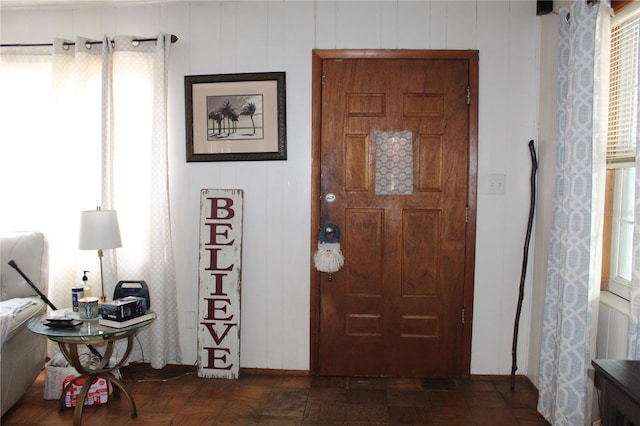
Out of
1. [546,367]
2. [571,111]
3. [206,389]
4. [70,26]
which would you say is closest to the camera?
[571,111]

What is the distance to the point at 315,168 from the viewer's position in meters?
3.01

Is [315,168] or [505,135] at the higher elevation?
[505,135]

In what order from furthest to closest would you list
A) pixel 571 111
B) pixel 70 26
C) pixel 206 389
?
pixel 70 26 → pixel 206 389 → pixel 571 111

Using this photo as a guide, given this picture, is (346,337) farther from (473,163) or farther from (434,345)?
(473,163)

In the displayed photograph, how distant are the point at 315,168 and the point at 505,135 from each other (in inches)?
48.6

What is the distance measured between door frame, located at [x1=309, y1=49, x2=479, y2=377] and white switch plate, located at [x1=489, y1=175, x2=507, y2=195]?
0.10m

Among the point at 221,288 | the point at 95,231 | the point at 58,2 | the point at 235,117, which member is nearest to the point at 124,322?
the point at 95,231

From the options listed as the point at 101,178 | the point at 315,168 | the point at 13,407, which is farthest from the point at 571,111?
the point at 13,407

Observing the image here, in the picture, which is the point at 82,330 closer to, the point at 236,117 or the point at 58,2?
the point at 236,117

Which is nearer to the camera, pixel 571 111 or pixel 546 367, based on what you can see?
pixel 571 111

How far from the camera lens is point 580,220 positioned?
7.18ft

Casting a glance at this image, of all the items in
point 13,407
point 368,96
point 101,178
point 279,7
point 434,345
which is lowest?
point 13,407

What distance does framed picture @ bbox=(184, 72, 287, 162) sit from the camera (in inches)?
119

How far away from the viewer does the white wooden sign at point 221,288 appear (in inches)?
119
